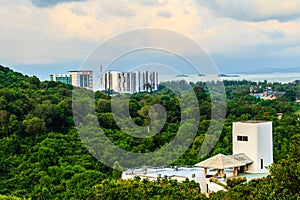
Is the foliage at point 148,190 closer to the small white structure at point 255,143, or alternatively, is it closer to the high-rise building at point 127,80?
the small white structure at point 255,143

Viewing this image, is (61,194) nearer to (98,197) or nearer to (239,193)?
(98,197)

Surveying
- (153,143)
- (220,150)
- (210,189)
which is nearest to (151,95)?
(153,143)

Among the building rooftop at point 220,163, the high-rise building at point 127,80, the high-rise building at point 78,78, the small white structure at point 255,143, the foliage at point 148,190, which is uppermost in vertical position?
the high-rise building at point 78,78

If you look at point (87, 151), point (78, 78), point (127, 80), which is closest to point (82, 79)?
point (78, 78)

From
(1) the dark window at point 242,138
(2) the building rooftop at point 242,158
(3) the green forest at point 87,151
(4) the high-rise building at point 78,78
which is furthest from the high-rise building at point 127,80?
(2) the building rooftop at point 242,158

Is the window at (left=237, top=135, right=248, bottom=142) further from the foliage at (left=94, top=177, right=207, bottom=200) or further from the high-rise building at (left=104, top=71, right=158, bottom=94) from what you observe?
the high-rise building at (left=104, top=71, right=158, bottom=94)

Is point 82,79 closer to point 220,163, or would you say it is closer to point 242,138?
point 242,138
